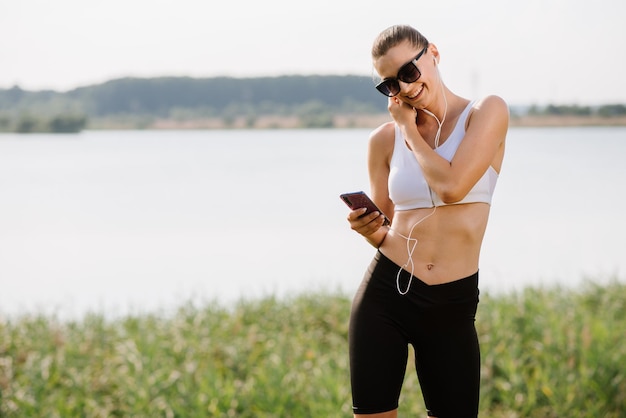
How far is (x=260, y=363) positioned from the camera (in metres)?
5.64

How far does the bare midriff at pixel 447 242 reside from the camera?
271 centimetres

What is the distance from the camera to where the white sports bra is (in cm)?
270

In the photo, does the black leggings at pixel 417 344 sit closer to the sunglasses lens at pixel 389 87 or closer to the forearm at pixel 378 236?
the forearm at pixel 378 236

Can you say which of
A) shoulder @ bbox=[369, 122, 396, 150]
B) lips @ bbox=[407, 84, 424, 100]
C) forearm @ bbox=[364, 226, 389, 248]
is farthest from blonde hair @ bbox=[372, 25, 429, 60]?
forearm @ bbox=[364, 226, 389, 248]

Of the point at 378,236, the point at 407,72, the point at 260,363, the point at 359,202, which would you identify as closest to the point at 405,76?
the point at 407,72

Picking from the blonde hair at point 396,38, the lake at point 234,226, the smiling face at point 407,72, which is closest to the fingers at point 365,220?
the smiling face at point 407,72

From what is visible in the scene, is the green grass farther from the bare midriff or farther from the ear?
the ear

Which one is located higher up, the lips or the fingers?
the lips

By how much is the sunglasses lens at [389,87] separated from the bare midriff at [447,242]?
1.44ft

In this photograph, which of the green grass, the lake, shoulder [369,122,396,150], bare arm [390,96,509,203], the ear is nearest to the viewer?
bare arm [390,96,509,203]

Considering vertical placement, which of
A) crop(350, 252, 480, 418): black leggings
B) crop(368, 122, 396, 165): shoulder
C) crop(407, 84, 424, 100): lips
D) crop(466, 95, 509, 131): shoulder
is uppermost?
crop(407, 84, 424, 100): lips

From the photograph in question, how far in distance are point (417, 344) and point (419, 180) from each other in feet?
1.98

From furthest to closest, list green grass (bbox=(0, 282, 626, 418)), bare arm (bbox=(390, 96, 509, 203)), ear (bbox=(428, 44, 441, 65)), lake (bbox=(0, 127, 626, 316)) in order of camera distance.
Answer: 1. lake (bbox=(0, 127, 626, 316))
2. green grass (bbox=(0, 282, 626, 418))
3. ear (bbox=(428, 44, 441, 65))
4. bare arm (bbox=(390, 96, 509, 203))

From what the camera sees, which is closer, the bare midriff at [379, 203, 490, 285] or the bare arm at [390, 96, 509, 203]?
the bare arm at [390, 96, 509, 203]
